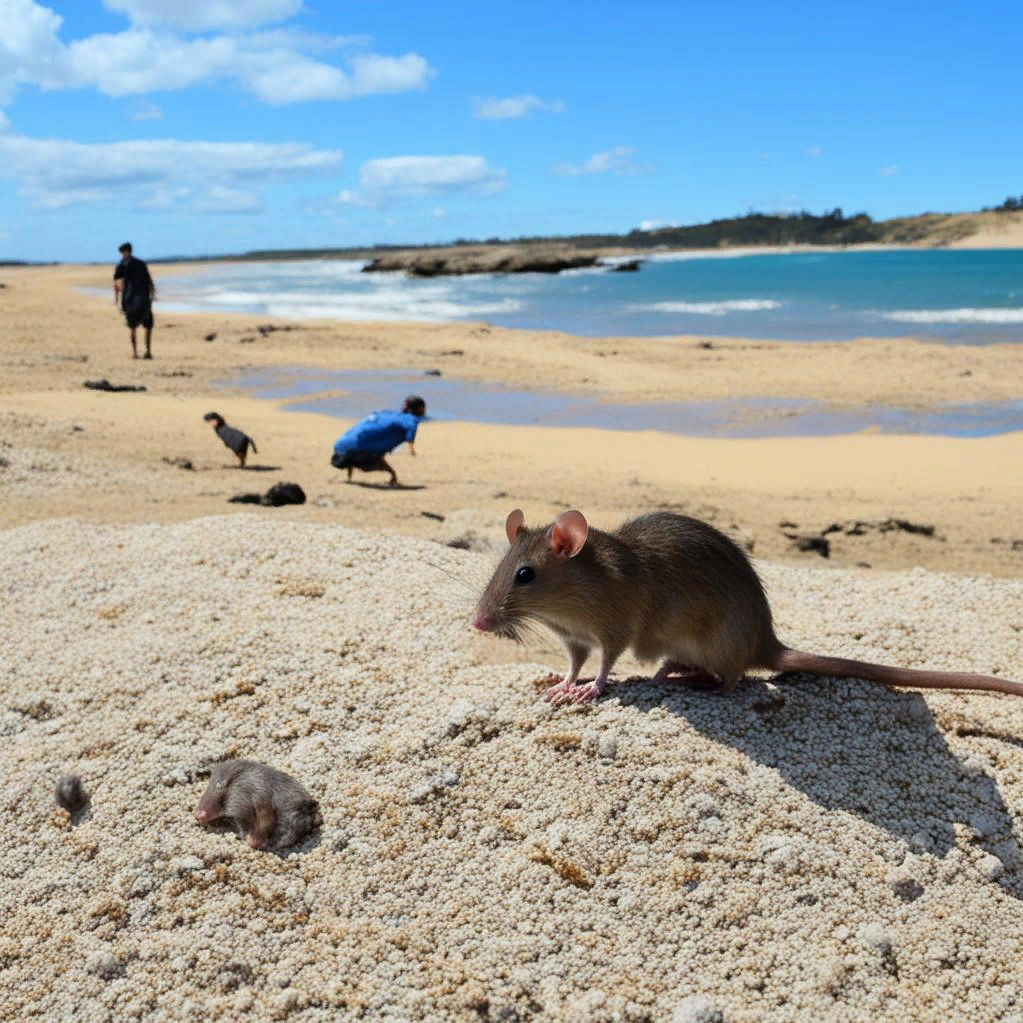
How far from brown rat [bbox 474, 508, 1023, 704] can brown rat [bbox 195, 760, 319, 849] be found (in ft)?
2.74

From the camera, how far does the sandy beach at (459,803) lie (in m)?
2.73

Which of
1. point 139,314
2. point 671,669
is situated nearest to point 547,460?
point 671,669

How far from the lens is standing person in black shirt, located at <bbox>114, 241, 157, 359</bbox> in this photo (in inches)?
657

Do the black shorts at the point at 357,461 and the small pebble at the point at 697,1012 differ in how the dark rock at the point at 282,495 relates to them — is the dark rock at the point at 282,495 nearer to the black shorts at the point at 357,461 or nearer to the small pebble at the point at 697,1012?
the black shorts at the point at 357,461

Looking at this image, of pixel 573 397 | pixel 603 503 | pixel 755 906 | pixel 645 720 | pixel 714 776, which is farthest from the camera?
pixel 573 397

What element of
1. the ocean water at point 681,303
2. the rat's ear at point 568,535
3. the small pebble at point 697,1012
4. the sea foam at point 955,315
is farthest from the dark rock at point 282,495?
the sea foam at point 955,315

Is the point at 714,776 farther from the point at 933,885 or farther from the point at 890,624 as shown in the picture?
the point at 890,624

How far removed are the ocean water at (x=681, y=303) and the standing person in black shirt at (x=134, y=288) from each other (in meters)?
13.5

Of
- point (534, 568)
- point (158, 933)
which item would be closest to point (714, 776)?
point (534, 568)

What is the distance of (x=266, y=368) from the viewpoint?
1914 cm

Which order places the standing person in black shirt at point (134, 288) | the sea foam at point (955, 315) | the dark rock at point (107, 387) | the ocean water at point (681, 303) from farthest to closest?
1. the sea foam at point (955, 315)
2. the ocean water at point (681, 303)
3. the standing person in black shirt at point (134, 288)
4. the dark rock at point (107, 387)

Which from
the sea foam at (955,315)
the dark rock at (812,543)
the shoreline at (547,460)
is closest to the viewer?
the dark rock at (812,543)

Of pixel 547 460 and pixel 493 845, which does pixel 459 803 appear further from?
pixel 547 460

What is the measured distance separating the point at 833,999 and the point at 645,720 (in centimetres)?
108
